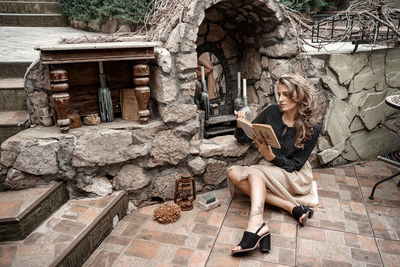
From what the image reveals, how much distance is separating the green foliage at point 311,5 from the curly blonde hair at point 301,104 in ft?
9.54

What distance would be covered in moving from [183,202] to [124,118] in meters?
1.00

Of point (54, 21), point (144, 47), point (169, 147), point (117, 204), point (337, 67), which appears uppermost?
point (54, 21)

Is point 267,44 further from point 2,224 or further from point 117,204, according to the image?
point 2,224

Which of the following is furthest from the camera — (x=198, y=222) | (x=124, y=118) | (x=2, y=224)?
(x=124, y=118)

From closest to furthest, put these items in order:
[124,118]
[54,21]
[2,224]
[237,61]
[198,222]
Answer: [2,224], [198,222], [124,118], [237,61], [54,21]

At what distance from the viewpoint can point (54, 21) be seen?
6.62m

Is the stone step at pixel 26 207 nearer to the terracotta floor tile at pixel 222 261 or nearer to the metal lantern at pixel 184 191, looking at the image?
the metal lantern at pixel 184 191

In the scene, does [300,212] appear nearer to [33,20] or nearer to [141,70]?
[141,70]

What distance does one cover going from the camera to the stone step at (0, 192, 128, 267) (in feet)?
7.23

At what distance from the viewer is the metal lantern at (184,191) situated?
309 centimetres

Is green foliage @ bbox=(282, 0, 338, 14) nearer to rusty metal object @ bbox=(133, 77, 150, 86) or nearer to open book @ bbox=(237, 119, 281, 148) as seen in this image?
open book @ bbox=(237, 119, 281, 148)

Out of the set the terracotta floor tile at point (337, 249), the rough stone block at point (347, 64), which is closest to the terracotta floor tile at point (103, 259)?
the terracotta floor tile at point (337, 249)

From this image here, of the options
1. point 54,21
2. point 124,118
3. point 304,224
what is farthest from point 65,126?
point 54,21

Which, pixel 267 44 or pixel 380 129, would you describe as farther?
pixel 380 129
